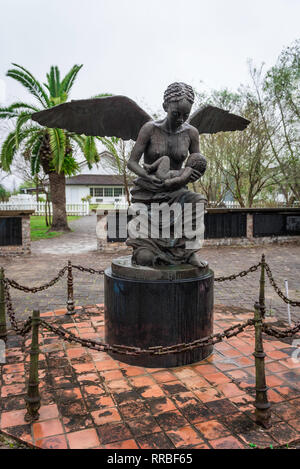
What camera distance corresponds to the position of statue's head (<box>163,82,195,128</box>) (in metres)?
3.73

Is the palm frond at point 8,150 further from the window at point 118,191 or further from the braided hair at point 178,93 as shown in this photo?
the window at point 118,191

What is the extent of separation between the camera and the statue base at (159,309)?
3705 mm

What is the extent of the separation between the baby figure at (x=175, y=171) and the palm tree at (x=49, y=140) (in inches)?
427

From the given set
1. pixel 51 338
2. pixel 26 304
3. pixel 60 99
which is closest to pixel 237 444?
pixel 51 338

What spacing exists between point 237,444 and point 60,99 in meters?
15.6

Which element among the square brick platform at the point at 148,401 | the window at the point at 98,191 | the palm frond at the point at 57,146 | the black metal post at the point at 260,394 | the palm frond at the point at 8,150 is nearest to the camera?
the square brick platform at the point at 148,401

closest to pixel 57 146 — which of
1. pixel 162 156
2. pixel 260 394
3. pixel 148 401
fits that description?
pixel 162 156

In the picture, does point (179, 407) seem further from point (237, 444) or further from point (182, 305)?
point (182, 305)

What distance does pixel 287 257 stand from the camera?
456 inches

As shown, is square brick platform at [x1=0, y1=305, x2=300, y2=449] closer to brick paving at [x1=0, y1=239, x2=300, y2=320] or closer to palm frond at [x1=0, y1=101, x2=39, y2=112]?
brick paving at [x1=0, y1=239, x2=300, y2=320]

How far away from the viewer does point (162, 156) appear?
4078 millimetres

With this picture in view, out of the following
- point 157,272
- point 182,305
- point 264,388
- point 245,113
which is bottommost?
point 264,388

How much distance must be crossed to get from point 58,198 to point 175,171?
1460 cm

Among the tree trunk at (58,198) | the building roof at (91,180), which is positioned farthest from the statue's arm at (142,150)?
the building roof at (91,180)
